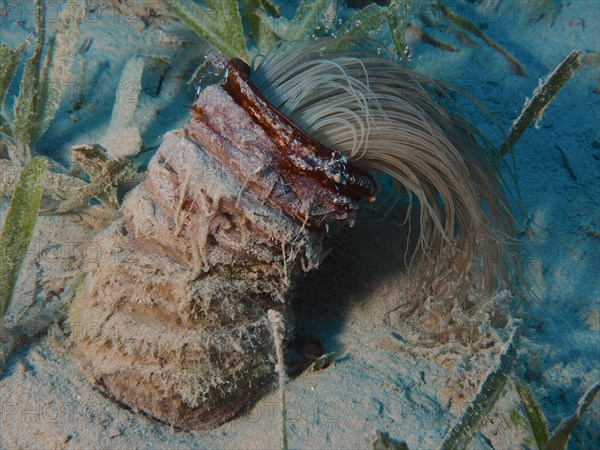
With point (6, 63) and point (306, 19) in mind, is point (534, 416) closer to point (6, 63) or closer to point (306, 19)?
point (306, 19)

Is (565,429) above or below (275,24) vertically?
below

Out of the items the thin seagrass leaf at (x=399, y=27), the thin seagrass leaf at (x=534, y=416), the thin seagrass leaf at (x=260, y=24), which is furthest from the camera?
the thin seagrass leaf at (x=260, y=24)

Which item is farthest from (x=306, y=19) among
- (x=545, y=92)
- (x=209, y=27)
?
(x=545, y=92)

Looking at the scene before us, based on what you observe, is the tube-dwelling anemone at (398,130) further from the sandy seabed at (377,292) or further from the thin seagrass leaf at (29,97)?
the thin seagrass leaf at (29,97)

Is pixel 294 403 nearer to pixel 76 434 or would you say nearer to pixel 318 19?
pixel 76 434

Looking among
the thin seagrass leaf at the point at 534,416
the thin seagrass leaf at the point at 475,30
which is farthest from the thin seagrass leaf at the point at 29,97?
the thin seagrass leaf at the point at 475,30

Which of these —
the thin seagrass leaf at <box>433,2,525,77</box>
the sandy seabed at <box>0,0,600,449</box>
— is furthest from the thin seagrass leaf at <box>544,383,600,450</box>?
the thin seagrass leaf at <box>433,2,525,77</box>
